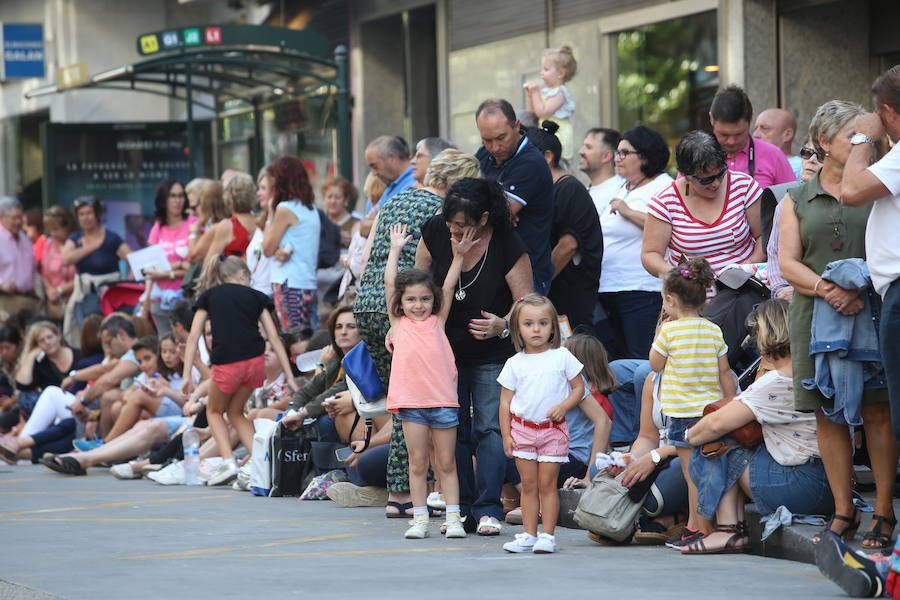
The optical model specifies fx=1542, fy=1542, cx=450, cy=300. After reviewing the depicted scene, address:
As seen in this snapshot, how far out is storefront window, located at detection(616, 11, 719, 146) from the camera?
14156 millimetres

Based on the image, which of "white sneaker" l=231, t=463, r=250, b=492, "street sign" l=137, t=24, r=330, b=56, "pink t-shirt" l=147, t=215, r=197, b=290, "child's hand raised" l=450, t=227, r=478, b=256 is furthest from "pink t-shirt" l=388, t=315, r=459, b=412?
"street sign" l=137, t=24, r=330, b=56

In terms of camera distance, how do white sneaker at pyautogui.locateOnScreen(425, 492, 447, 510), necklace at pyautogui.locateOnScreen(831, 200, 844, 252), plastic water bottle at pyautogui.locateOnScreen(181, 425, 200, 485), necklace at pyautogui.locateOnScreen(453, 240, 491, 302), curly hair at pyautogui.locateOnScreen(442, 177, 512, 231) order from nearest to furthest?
1. necklace at pyautogui.locateOnScreen(831, 200, 844, 252)
2. curly hair at pyautogui.locateOnScreen(442, 177, 512, 231)
3. necklace at pyautogui.locateOnScreen(453, 240, 491, 302)
4. white sneaker at pyautogui.locateOnScreen(425, 492, 447, 510)
5. plastic water bottle at pyautogui.locateOnScreen(181, 425, 200, 485)

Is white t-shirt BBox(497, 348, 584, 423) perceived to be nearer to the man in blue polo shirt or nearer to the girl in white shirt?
the girl in white shirt

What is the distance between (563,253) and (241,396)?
10.2 ft

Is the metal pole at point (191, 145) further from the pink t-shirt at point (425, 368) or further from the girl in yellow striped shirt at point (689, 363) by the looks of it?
the girl in yellow striped shirt at point (689, 363)

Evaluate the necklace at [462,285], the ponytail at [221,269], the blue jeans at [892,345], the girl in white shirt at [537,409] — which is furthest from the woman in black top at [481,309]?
the ponytail at [221,269]

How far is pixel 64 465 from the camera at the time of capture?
12.7 metres

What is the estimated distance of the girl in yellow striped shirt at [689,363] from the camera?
729 cm

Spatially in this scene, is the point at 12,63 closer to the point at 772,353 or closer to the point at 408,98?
the point at 408,98

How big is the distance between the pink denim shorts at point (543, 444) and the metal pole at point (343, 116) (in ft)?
28.1

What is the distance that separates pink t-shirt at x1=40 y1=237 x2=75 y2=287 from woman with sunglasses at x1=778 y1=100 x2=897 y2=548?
12.8m

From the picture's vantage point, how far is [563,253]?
9.66 meters

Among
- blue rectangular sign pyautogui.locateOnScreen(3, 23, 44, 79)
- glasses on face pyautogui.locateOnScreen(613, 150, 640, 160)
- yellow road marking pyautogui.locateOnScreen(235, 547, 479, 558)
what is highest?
blue rectangular sign pyautogui.locateOnScreen(3, 23, 44, 79)

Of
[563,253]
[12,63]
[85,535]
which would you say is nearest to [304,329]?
[563,253]
